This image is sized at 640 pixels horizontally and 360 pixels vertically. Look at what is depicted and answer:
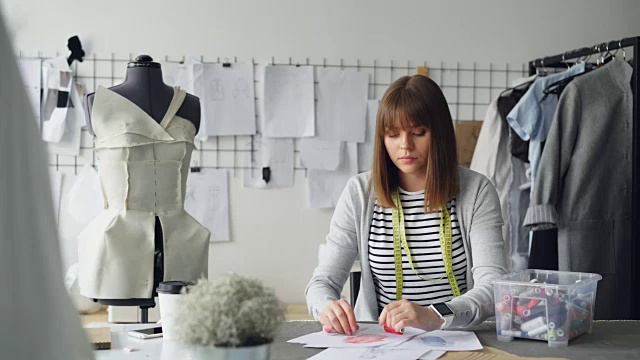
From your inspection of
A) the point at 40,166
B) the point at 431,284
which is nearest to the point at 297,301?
the point at 431,284

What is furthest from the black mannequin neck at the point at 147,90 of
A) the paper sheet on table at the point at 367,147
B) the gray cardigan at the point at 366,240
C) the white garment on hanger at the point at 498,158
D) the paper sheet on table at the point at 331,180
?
the white garment on hanger at the point at 498,158

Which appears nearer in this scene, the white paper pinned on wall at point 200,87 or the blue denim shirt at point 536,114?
the blue denim shirt at point 536,114

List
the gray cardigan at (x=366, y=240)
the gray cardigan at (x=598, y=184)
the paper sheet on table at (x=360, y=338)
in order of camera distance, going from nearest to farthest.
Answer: the paper sheet on table at (x=360, y=338), the gray cardigan at (x=366, y=240), the gray cardigan at (x=598, y=184)

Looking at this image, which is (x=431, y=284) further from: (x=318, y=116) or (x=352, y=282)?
(x=318, y=116)

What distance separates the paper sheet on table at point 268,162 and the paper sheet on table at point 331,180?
0.12 m

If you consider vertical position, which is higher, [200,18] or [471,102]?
[200,18]

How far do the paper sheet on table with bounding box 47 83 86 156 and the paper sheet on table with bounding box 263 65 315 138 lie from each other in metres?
0.87

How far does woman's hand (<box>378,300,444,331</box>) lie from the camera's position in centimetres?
179

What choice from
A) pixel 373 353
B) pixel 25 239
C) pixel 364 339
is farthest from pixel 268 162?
pixel 25 239

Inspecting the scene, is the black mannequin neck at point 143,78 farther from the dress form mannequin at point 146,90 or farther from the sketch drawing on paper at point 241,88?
the sketch drawing on paper at point 241,88

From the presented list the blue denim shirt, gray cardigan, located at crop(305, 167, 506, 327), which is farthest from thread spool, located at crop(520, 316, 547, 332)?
the blue denim shirt

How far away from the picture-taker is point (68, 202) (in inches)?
149

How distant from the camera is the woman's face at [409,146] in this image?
2.23 metres

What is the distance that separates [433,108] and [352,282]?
0.59 metres
